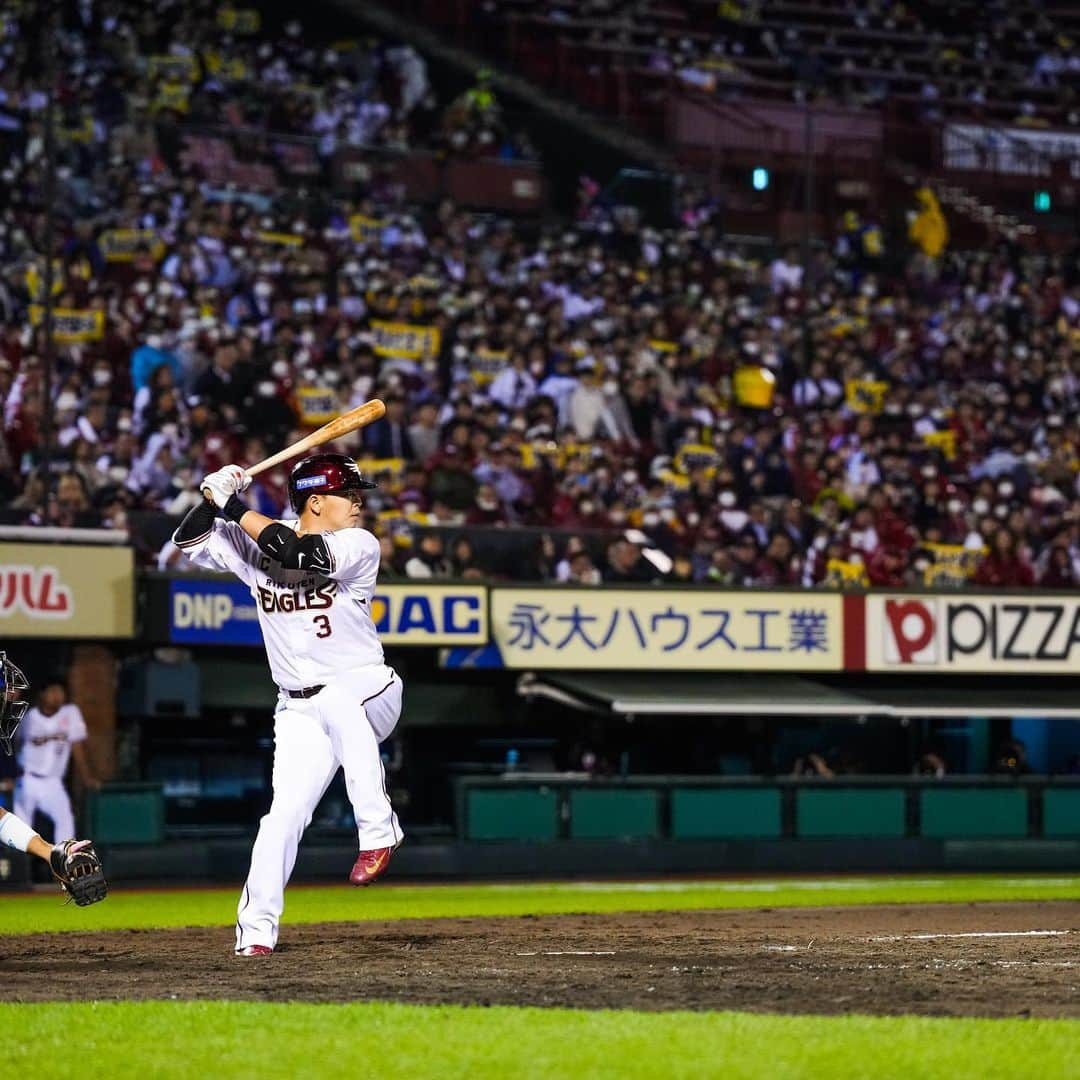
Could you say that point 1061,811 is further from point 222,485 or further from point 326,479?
point 222,485

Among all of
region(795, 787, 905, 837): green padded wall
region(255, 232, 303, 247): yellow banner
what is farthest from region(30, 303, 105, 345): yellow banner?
region(795, 787, 905, 837): green padded wall

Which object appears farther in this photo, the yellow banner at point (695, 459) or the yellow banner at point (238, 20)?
the yellow banner at point (238, 20)

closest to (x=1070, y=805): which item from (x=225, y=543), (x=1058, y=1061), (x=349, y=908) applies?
(x=349, y=908)

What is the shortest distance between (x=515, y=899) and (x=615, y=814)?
434cm

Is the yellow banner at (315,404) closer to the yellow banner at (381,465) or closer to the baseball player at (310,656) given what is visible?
the yellow banner at (381,465)

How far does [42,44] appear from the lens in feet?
78.4

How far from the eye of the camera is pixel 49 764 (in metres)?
17.4

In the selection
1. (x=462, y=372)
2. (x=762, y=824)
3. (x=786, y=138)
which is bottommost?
(x=762, y=824)

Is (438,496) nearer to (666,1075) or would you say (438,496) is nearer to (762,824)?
(762,824)

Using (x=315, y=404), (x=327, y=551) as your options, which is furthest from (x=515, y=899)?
(x=327, y=551)

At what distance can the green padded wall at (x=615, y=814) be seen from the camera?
63.5 feet

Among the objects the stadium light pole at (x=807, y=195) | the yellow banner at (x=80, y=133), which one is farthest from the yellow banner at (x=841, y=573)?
the yellow banner at (x=80, y=133)

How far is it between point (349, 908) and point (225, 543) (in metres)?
6.05

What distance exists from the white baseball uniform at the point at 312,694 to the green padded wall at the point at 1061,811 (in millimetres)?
13584
